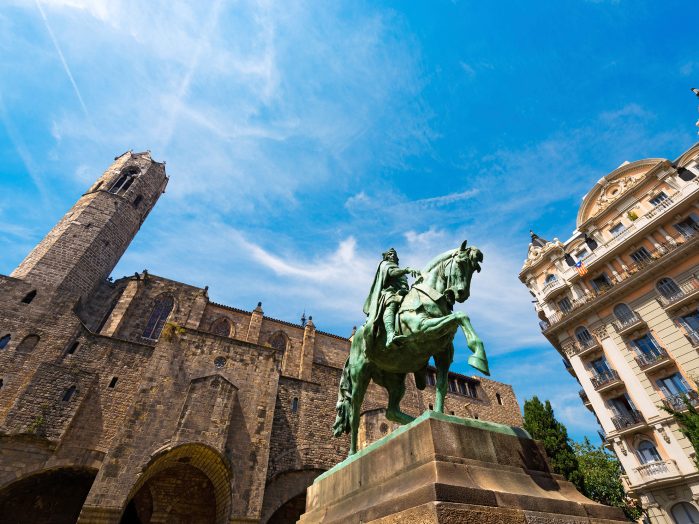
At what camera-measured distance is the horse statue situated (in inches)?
193

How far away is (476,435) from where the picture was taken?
4.16 m

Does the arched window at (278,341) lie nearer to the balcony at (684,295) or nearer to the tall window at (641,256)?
the tall window at (641,256)

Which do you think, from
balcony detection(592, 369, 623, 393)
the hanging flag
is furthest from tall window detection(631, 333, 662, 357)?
the hanging flag

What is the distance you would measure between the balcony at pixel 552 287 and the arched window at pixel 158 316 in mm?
26589

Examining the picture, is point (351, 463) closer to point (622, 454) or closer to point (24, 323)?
point (622, 454)

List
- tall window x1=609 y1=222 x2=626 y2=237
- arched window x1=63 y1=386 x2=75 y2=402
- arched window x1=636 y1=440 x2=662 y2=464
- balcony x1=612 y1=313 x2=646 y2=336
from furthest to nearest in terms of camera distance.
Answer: tall window x1=609 y1=222 x2=626 y2=237, balcony x1=612 y1=313 x2=646 y2=336, arched window x1=63 y1=386 x2=75 y2=402, arched window x1=636 y1=440 x2=662 y2=464

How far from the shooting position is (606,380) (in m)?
18.5

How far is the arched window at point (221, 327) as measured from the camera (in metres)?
Result: 27.9

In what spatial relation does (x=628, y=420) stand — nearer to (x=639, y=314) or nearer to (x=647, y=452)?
(x=647, y=452)

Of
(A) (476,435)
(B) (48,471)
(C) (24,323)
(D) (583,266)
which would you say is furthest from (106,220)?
(D) (583,266)

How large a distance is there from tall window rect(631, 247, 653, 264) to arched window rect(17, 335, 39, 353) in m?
32.3

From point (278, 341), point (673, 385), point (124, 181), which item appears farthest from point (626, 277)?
point (124, 181)

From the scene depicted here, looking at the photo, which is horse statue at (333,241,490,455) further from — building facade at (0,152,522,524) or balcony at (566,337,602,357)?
balcony at (566,337,602,357)

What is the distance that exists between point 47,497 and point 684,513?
27033 millimetres
